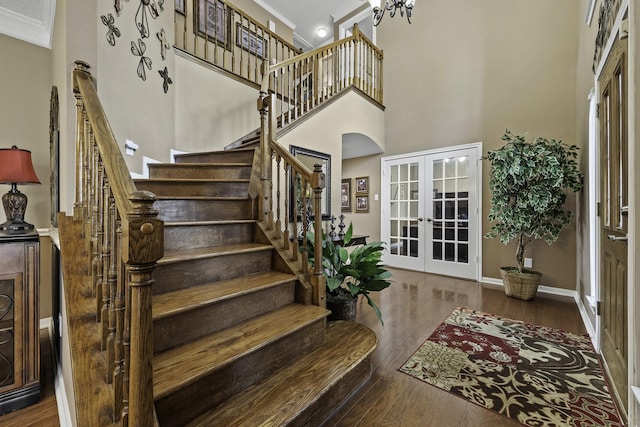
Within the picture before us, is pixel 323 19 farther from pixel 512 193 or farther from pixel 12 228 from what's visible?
pixel 12 228

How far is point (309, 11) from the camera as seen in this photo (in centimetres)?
573

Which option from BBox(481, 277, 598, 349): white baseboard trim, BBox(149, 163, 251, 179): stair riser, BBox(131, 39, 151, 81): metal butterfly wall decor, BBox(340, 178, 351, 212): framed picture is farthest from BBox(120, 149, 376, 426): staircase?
BBox(340, 178, 351, 212): framed picture

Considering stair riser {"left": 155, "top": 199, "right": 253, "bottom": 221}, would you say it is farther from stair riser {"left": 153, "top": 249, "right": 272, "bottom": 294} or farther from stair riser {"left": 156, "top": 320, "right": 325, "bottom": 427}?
stair riser {"left": 156, "top": 320, "right": 325, "bottom": 427}

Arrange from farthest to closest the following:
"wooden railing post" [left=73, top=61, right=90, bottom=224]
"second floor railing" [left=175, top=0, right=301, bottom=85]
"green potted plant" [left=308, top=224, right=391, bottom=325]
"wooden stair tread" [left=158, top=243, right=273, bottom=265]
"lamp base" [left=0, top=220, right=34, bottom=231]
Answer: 1. "second floor railing" [left=175, top=0, right=301, bottom=85]
2. "green potted plant" [left=308, top=224, right=391, bottom=325]
3. "lamp base" [left=0, top=220, right=34, bottom=231]
4. "wooden stair tread" [left=158, top=243, right=273, bottom=265]
5. "wooden railing post" [left=73, top=61, right=90, bottom=224]

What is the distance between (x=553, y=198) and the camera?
10.2 feet

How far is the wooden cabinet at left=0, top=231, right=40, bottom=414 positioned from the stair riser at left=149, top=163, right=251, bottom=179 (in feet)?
3.62

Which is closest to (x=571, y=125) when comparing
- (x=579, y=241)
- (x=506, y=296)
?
(x=579, y=241)

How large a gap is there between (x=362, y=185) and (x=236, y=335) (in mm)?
4647

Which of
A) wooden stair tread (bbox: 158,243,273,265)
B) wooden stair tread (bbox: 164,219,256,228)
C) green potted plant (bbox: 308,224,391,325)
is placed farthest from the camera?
green potted plant (bbox: 308,224,391,325)

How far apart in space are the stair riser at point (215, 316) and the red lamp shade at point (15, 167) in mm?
1704

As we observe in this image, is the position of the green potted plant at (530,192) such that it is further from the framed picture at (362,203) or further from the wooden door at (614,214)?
the framed picture at (362,203)

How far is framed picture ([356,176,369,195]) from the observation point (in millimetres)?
5625

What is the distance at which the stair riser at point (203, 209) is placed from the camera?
77.4 inches

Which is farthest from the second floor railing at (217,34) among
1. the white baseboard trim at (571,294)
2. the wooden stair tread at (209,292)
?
the white baseboard trim at (571,294)
